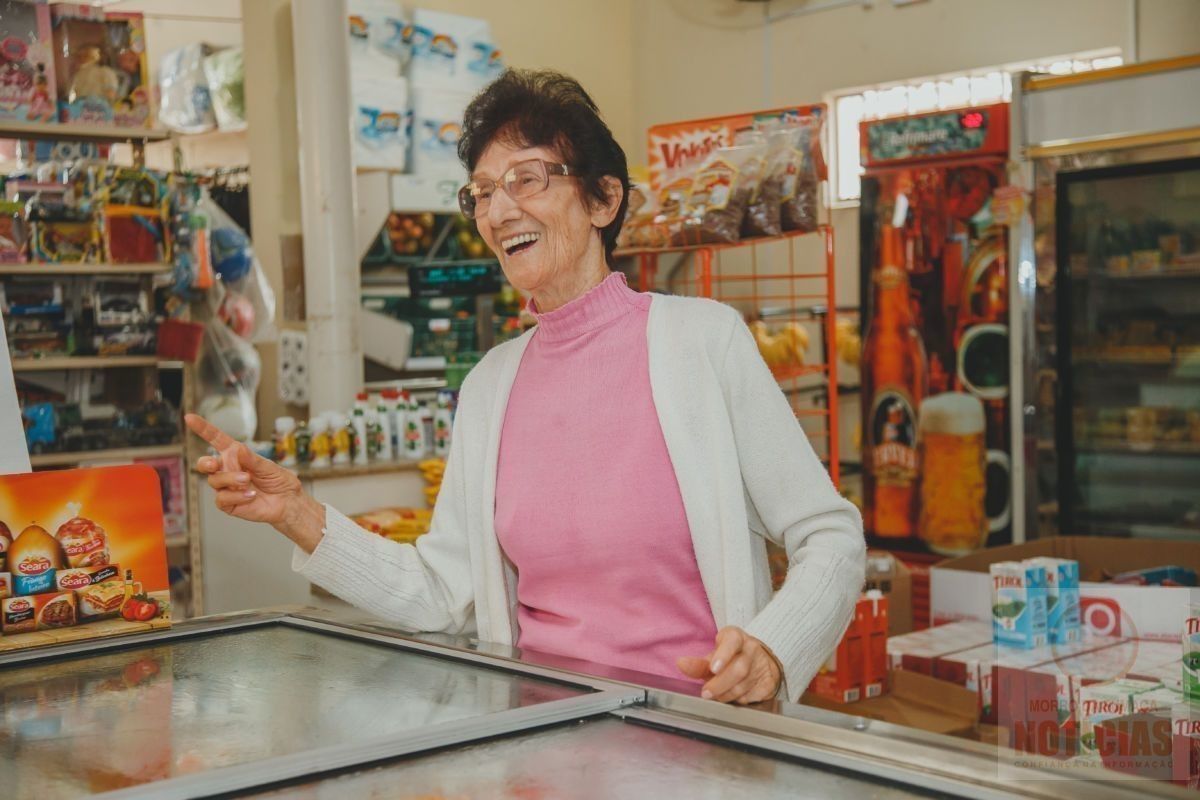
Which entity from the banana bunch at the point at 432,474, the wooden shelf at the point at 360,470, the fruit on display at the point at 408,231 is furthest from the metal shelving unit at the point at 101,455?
the fruit on display at the point at 408,231

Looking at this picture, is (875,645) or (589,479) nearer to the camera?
(589,479)

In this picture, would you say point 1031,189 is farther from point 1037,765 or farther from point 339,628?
point 1037,765

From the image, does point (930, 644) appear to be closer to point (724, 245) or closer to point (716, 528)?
point (724, 245)

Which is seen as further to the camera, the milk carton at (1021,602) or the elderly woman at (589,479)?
the milk carton at (1021,602)

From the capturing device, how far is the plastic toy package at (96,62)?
4.41 meters

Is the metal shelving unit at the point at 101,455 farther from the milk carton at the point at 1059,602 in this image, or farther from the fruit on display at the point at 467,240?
the milk carton at the point at 1059,602

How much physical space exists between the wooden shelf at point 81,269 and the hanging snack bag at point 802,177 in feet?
7.65

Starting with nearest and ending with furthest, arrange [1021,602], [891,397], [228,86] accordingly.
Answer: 1. [1021,602]
2. [891,397]
3. [228,86]

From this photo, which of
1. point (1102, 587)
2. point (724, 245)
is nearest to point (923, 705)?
point (1102, 587)

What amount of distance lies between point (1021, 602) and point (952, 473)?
1.89m

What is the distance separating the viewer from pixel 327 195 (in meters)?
5.18

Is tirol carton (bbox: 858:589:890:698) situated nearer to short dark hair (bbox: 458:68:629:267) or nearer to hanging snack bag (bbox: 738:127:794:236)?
hanging snack bag (bbox: 738:127:794:236)

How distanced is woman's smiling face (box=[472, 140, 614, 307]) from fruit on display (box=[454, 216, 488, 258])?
453 cm

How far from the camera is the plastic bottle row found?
189 inches
